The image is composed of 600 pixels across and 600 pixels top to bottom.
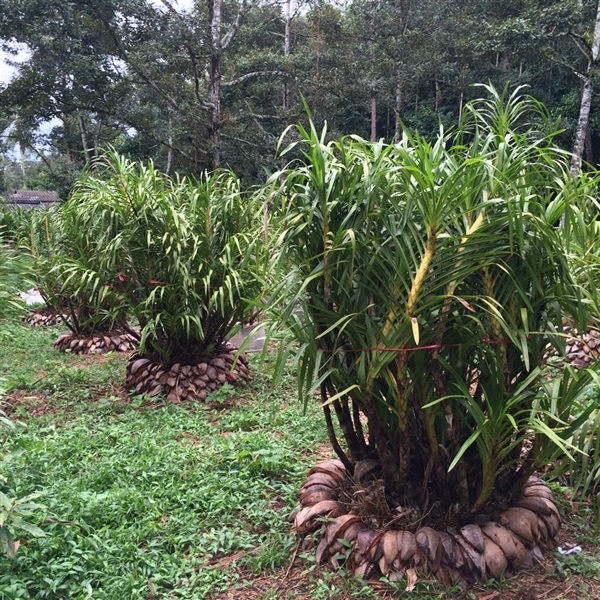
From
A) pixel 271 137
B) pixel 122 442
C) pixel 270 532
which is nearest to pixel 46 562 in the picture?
pixel 270 532

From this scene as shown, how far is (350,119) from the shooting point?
19.3 meters

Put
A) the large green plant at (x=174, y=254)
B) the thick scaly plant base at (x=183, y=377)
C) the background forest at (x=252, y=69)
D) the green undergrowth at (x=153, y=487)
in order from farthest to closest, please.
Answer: the background forest at (x=252, y=69) → the thick scaly plant base at (x=183, y=377) → the large green plant at (x=174, y=254) → the green undergrowth at (x=153, y=487)

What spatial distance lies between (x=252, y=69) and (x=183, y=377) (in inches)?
556

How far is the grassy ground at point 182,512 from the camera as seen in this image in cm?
184

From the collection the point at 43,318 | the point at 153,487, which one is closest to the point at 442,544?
the point at 153,487

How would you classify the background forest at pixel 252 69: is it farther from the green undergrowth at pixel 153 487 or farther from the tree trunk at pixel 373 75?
the green undergrowth at pixel 153 487

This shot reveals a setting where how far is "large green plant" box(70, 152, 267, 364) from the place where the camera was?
12.8 ft

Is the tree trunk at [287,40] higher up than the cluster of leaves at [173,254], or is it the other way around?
the tree trunk at [287,40]

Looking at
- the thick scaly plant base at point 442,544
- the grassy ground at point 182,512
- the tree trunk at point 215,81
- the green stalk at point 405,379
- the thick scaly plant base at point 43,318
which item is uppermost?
the tree trunk at point 215,81

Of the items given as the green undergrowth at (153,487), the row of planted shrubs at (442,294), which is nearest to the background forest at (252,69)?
the green undergrowth at (153,487)

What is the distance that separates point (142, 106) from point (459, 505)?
16.7 meters

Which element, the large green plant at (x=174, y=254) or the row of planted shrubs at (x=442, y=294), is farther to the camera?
the large green plant at (x=174, y=254)

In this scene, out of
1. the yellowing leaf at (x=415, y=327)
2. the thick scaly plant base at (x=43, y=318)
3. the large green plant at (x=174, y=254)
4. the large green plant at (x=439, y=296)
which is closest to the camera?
the yellowing leaf at (x=415, y=327)

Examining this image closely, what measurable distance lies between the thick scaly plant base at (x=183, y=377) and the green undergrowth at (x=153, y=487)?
4.8 inches
